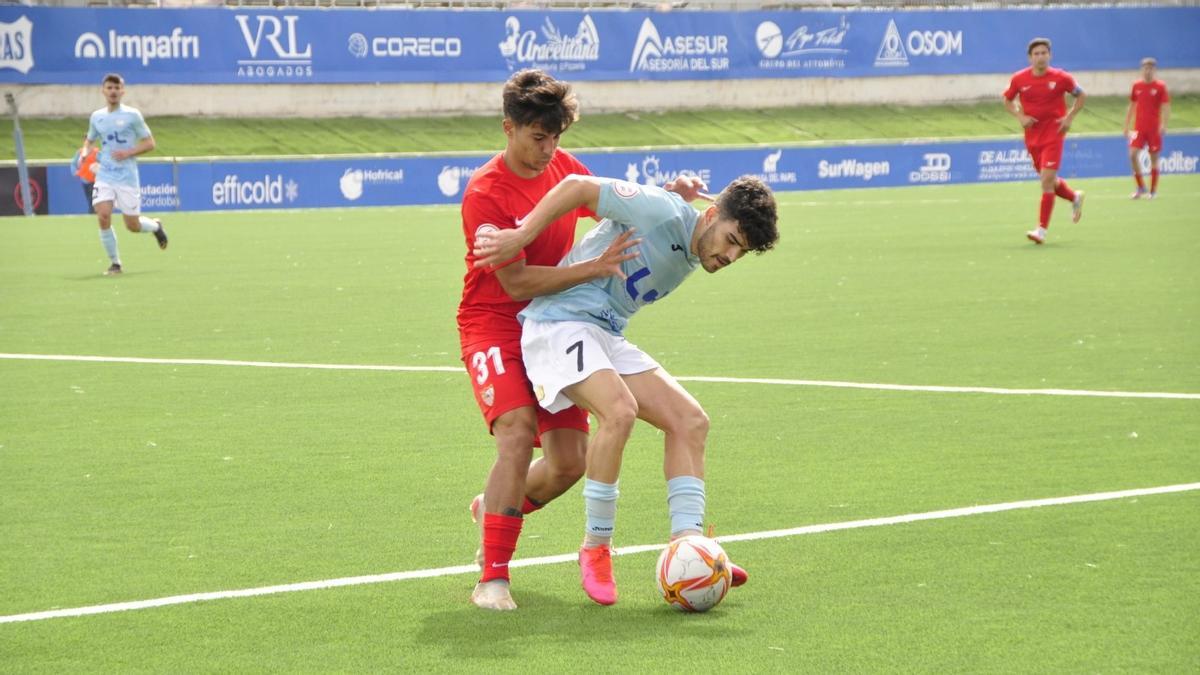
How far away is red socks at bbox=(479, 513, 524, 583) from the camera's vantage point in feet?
18.9

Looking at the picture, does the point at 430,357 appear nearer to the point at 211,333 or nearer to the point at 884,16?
the point at 211,333

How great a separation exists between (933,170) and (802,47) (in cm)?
1191

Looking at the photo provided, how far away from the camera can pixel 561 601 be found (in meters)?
5.78

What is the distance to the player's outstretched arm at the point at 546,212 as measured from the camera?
5.68m

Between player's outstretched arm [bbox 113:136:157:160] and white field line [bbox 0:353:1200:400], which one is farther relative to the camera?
player's outstretched arm [bbox 113:136:157:160]

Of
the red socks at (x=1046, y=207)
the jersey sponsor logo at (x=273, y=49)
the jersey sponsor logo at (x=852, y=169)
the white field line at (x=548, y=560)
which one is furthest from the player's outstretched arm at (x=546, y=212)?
the jersey sponsor logo at (x=273, y=49)

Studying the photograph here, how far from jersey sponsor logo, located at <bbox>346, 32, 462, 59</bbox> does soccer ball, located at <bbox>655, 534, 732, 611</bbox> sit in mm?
42218

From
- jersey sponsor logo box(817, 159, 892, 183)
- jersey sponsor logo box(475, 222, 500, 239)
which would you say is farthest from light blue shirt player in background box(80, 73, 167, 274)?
jersey sponsor logo box(817, 159, 892, 183)

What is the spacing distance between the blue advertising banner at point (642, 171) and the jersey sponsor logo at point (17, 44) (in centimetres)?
921

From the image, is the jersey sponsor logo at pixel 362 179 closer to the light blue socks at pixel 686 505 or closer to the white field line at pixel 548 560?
the white field line at pixel 548 560

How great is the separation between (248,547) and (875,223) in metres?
21.3

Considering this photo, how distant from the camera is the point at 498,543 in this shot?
19.0ft

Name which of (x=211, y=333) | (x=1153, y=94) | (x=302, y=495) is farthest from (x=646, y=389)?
(x=1153, y=94)

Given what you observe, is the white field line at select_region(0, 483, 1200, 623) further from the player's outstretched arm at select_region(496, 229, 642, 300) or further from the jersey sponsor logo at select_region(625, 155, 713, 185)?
the jersey sponsor logo at select_region(625, 155, 713, 185)
